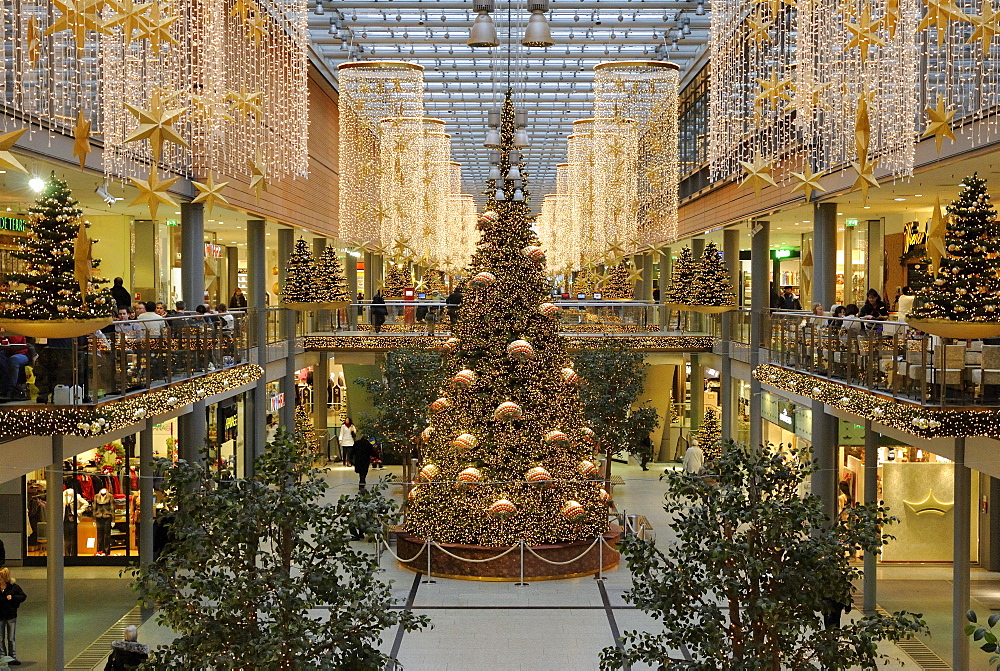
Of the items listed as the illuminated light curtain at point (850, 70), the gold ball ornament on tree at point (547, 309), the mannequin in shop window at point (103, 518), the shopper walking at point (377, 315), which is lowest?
the mannequin in shop window at point (103, 518)

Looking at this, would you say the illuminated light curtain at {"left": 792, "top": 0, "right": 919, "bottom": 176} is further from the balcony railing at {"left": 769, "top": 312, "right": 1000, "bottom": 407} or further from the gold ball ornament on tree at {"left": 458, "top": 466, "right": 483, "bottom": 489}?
the gold ball ornament on tree at {"left": 458, "top": 466, "right": 483, "bottom": 489}

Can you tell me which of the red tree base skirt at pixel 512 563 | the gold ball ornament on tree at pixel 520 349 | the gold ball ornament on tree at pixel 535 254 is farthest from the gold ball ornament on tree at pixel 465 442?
the gold ball ornament on tree at pixel 535 254

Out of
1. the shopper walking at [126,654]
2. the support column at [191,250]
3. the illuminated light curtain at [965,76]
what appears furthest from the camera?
the support column at [191,250]

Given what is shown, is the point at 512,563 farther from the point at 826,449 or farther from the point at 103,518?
the point at 103,518

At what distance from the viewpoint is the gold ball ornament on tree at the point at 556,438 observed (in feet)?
54.1

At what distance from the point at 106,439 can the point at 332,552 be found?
23.0ft

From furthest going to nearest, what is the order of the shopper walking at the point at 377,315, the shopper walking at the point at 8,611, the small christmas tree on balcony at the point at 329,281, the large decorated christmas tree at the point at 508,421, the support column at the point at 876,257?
the shopper walking at the point at 377,315, the support column at the point at 876,257, the small christmas tree on balcony at the point at 329,281, the large decorated christmas tree at the point at 508,421, the shopper walking at the point at 8,611

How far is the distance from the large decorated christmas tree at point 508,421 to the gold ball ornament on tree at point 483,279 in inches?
0.6

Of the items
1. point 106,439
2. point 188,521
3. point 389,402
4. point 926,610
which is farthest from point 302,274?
point 188,521

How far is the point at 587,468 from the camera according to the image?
669 inches

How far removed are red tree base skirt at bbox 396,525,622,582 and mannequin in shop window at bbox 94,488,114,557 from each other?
5125 mm

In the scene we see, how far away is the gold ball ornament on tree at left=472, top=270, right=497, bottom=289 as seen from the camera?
1692 cm

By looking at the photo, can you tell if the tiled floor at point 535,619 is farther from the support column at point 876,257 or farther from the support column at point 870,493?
the support column at point 876,257

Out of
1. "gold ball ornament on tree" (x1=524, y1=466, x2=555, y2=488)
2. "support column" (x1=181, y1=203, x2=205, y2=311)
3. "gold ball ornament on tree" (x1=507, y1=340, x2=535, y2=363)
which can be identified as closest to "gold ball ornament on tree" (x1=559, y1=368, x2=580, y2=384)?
"gold ball ornament on tree" (x1=507, y1=340, x2=535, y2=363)
